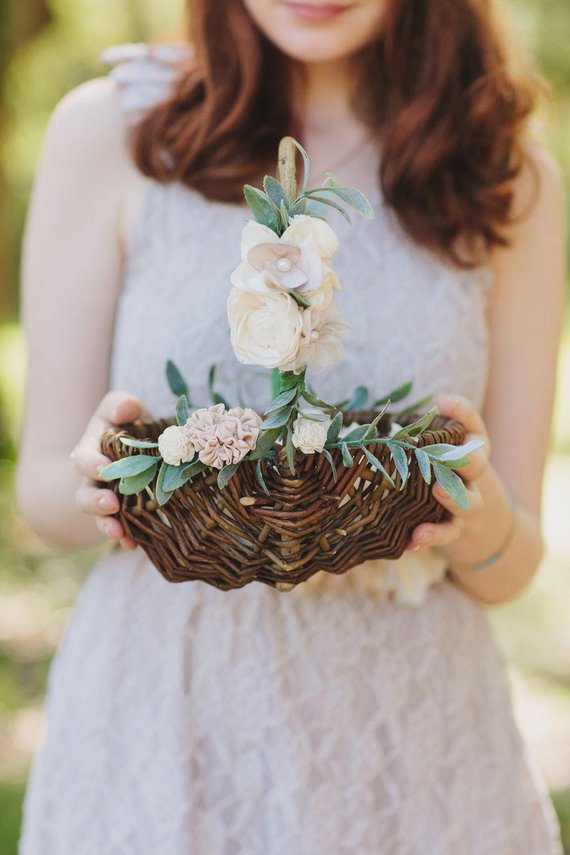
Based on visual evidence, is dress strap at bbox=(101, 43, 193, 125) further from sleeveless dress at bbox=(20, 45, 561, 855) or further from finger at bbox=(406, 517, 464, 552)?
finger at bbox=(406, 517, 464, 552)

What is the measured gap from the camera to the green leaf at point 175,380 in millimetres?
1521

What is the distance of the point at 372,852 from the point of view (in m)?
1.70

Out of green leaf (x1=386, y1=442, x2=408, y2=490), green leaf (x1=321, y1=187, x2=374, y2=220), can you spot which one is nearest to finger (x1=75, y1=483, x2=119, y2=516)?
green leaf (x1=386, y1=442, x2=408, y2=490)

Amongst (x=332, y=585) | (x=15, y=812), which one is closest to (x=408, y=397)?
(x=332, y=585)

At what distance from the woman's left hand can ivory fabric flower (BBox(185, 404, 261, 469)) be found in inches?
10.8

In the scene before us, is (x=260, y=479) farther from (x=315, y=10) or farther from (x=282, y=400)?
(x=315, y=10)

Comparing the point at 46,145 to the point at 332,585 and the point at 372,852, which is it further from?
the point at 372,852

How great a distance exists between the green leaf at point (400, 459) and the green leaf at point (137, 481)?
10.7 inches

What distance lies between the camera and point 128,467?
1.23m

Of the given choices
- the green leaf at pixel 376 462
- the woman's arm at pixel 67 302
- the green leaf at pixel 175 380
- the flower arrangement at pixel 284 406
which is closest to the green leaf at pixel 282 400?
the flower arrangement at pixel 284 406

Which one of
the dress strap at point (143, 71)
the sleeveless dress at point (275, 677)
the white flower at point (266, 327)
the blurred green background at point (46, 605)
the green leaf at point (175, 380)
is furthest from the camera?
the blurred green background at point (46, 605)

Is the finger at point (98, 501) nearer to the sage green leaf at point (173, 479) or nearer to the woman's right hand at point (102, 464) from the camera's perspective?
the woman's right hand at point (102, 464)

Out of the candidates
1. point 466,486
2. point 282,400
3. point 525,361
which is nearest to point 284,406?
point 282,400

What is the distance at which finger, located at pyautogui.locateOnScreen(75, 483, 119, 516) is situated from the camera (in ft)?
4.33
